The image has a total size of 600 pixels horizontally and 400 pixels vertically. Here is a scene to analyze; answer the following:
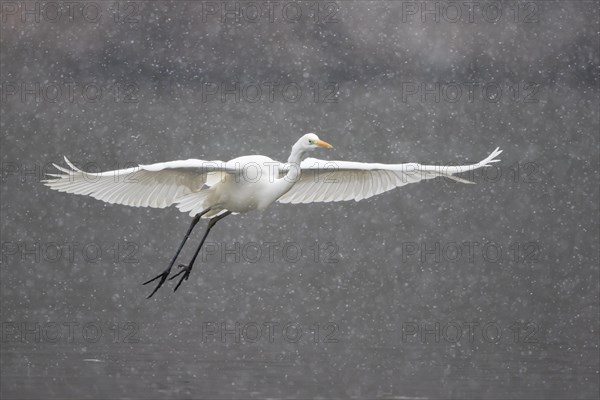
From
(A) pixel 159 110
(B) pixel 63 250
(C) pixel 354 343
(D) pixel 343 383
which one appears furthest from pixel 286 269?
(D) pixel 343 383

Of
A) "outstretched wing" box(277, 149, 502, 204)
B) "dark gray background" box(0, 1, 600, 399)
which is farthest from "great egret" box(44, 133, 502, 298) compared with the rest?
"dark gray background" box(0, 1, 600, 399)

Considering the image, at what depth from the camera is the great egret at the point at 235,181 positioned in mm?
10969

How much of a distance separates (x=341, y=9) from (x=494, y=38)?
13.2 ft

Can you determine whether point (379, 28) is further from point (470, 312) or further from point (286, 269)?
point (470, 312)

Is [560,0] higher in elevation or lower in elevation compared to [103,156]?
higher

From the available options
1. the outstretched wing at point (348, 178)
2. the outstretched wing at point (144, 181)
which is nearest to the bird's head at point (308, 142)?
the outstretched wing at point (348, 178)

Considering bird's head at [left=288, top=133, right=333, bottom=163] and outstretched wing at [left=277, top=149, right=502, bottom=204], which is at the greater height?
bird's head at [left=288, top=133, right=333, bottom=163]

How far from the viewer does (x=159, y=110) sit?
34.7 metres

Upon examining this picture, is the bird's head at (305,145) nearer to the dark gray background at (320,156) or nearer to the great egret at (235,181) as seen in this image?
the great egret at (235,181)

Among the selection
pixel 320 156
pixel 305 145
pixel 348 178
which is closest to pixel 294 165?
pixel 305 145

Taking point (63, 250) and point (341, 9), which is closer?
point (63, 250)

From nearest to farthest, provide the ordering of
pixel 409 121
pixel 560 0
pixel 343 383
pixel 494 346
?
pixel 343 383
pixel 494 346
pixel 560 0
pixel 409 121

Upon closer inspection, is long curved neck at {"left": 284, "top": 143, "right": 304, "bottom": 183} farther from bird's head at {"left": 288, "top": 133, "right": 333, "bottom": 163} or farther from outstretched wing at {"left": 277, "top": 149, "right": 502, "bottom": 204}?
→ outstretched wing at {"left": 277, "top": 149, "right": 502, "bottom": 204}

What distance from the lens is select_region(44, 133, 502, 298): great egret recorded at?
11.0 metres
